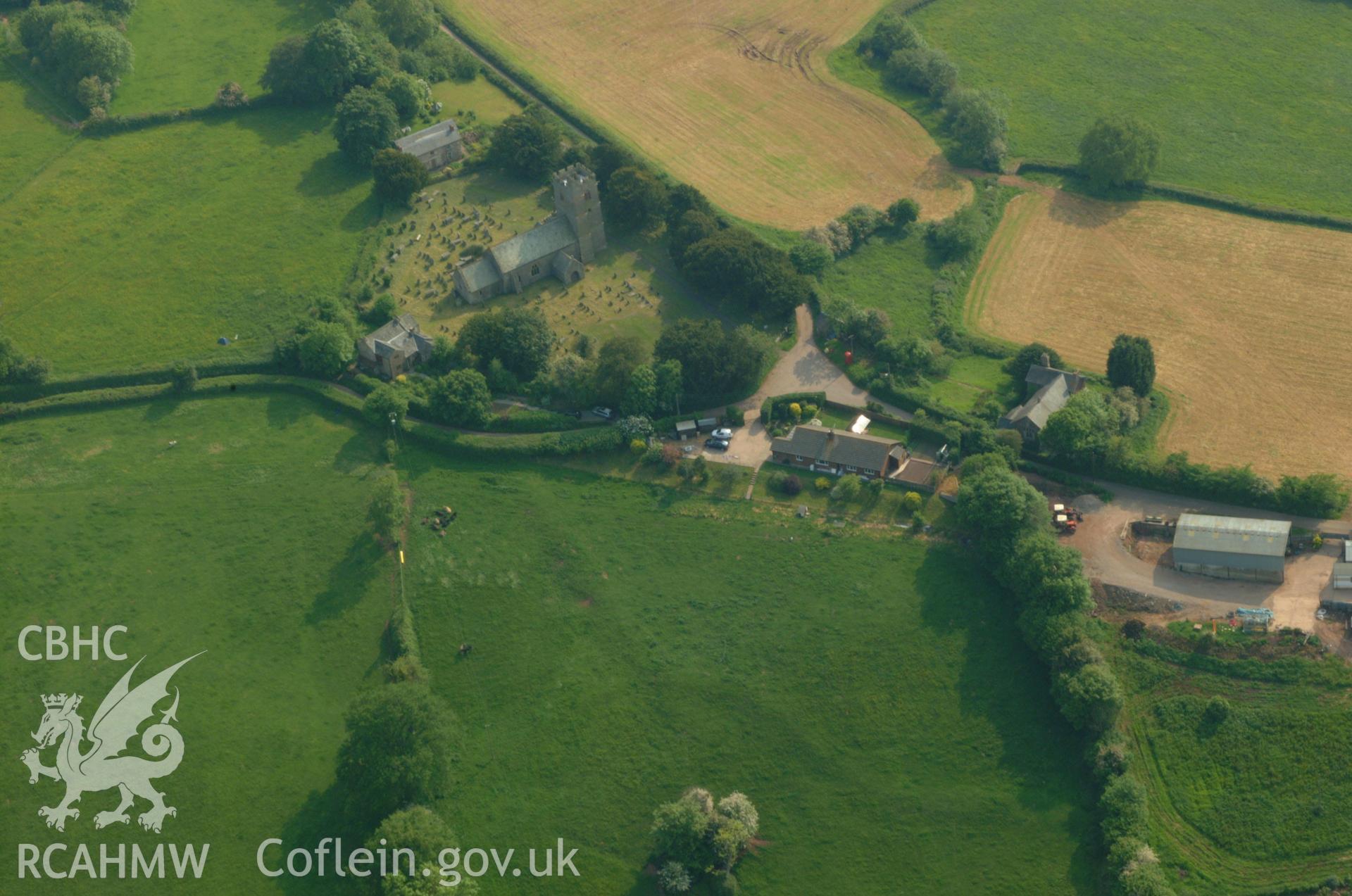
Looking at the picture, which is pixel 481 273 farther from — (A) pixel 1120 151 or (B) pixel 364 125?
(A) pixel 1120 151

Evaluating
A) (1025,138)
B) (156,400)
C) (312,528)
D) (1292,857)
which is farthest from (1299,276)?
(156,400)

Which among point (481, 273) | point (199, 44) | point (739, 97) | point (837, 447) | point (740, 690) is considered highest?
point (739, 97)

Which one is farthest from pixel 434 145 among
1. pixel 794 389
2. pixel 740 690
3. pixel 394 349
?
pixel 740 690

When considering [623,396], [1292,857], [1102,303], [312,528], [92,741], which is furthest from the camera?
[1102,303]

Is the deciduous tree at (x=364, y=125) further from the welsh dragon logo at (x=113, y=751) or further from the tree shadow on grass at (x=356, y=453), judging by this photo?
the welsh dragon logo at (x=113, y=751)

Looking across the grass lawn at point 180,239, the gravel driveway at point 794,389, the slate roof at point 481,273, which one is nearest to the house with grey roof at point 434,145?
the grass lawn at point 180,239

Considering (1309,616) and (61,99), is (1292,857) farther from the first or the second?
(61,99)

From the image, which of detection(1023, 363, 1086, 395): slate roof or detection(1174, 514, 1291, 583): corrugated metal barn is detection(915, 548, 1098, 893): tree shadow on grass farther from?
detection(1023, 363, 1086, 395): slate roof
